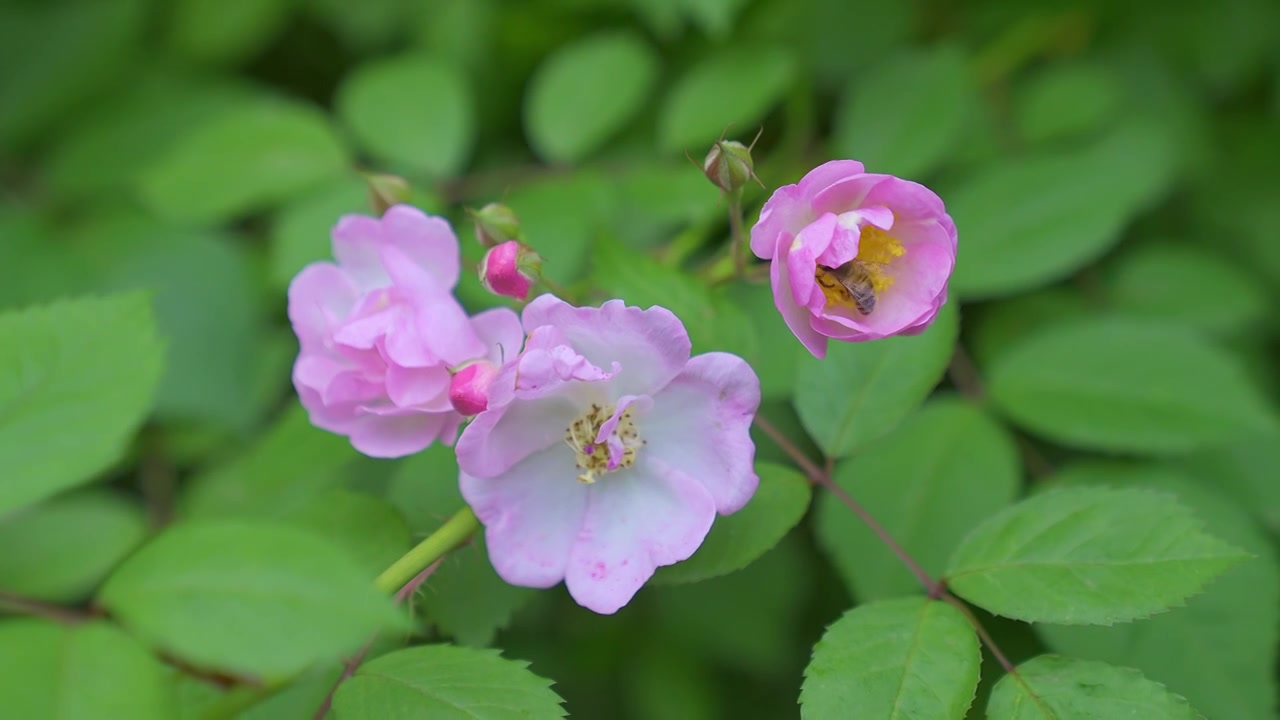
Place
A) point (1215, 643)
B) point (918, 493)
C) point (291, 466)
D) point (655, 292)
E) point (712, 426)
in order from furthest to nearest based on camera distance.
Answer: point (291, 466) → point (918, 493) → point (1215, 643) → point (655, 292) → point (712, 426)

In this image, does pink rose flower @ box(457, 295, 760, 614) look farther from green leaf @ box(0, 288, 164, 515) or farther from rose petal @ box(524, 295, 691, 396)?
green leaf @ box(0, 288, 164, 515)

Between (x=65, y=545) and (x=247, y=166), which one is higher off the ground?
(x=247, y=166)

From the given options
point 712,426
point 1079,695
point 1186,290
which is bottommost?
point 1186,290

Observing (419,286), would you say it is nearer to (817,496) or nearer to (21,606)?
(21,606)

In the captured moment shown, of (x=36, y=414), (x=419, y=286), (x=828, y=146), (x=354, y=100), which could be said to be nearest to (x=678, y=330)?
(x=419, y=286)

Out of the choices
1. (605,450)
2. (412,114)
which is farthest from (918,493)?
(412,114)

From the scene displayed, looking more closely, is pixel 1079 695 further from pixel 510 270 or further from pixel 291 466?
pixel 291 466

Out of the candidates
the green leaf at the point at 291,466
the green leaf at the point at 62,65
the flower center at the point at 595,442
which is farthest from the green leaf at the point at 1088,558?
the green leaf at the point at 62,65
